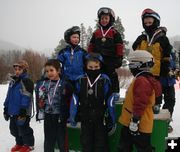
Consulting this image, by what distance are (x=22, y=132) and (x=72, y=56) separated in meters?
1.59

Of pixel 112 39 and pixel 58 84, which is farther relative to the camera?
pixel 112 39

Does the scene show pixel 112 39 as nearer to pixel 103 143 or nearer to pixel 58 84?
pixel 58 84

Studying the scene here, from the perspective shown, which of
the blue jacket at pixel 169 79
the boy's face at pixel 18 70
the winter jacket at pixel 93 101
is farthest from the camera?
the blue jacket at pixel 169 79

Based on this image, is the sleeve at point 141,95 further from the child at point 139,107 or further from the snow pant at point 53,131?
the snow pant at point 53,131

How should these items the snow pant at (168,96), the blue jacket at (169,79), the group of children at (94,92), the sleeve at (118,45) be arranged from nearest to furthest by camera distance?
the group of children at (94,92)
the sleeve at (118,45)
the blue jacket at (169,79)
the snow pant at (168,96)

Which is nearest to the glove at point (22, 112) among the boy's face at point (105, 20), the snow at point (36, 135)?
the snow at point (36, 135)

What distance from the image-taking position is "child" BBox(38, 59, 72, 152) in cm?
456

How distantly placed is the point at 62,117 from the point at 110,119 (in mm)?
715

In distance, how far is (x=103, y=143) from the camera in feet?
14.2

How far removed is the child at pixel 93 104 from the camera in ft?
14.0

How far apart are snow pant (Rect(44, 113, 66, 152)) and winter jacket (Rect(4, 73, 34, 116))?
0.88 m

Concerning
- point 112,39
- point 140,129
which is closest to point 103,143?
point 140,129

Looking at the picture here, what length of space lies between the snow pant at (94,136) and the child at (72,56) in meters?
1.02

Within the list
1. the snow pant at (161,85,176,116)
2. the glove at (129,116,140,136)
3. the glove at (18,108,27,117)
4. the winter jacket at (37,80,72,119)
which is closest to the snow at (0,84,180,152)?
the snow pant at (161,85,176,116)
